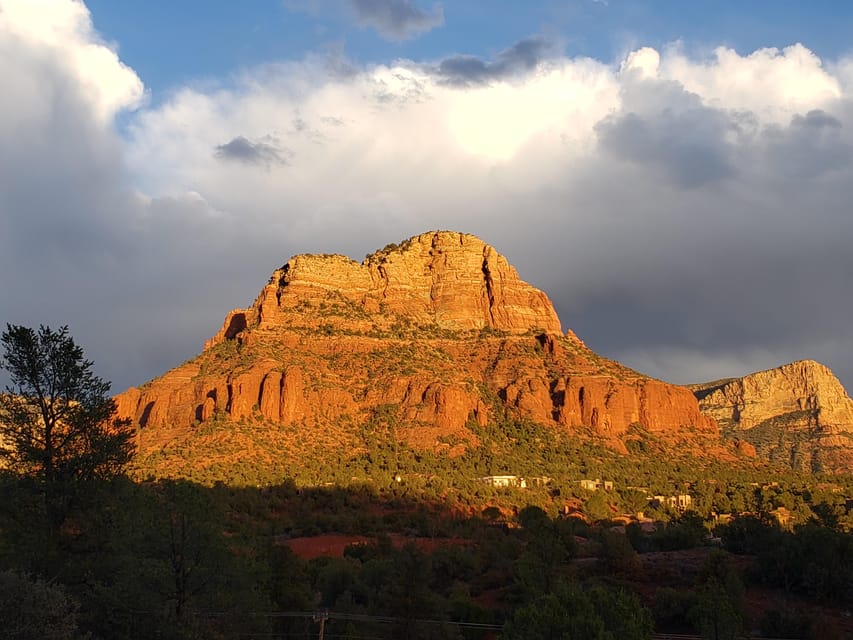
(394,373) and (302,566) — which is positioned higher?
(394,373)

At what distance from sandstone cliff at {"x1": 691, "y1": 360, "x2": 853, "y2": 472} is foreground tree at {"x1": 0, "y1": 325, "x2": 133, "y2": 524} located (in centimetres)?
12406

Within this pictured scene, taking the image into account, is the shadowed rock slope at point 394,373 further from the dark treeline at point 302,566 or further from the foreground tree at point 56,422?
the foreground tree at point 56,422

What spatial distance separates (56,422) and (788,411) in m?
157

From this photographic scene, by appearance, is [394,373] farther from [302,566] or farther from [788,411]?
[788,411]

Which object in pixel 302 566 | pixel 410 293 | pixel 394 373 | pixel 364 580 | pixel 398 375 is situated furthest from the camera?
pixel 410 293

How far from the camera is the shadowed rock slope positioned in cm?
9250

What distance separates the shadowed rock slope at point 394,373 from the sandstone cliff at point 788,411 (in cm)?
3586

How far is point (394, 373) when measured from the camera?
104 meters

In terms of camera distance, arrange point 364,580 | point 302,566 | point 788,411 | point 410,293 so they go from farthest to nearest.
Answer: point 788,411
point 410,293
point 302,566
point 364,580

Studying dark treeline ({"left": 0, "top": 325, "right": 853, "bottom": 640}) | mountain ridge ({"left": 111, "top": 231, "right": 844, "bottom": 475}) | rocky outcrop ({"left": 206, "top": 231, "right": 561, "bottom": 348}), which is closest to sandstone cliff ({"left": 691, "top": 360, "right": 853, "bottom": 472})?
mountain ridge ({"left": 111, "top": 231, "right": 844, "bottom": 475})

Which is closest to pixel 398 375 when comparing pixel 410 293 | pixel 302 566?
pixel 410 293

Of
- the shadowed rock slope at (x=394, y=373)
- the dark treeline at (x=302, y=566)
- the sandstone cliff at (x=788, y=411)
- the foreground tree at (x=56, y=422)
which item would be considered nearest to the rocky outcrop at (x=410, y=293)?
the shadowed rock slope at (x=394, y=373)

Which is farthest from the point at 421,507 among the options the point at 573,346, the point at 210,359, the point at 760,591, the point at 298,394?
the point at 573,346

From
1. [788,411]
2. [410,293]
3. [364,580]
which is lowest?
[364,580]
